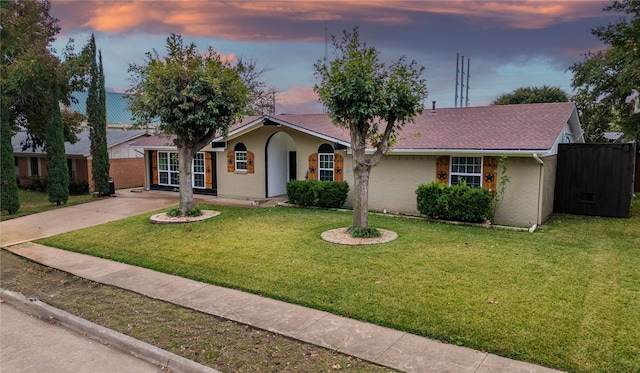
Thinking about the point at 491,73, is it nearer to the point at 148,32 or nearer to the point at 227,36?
the point at 227,36

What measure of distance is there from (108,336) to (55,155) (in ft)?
50.6

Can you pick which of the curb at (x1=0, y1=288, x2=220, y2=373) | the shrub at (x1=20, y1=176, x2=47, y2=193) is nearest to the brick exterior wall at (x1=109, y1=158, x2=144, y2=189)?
the shrub at (x1=20, y1=176, x2=47, y2=193)

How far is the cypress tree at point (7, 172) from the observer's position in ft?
52.0

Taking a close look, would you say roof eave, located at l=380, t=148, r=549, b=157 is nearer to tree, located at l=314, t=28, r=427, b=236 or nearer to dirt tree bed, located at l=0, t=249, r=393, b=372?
tree, located at l=314, t=28, r=427, b=236

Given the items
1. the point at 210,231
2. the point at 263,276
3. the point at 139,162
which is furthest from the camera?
the point at 139,162

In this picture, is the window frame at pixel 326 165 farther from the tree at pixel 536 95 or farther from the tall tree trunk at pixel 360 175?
the tree at pixel 536 95

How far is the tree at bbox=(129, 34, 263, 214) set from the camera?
40.5ft

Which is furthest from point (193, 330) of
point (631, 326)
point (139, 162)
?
point (139, 162)

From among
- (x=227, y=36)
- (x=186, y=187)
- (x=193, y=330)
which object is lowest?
(x=193, y=330)

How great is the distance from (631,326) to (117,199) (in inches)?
761

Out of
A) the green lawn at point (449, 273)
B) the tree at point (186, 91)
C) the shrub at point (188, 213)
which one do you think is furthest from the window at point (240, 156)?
the green lawn at point (449, 273)

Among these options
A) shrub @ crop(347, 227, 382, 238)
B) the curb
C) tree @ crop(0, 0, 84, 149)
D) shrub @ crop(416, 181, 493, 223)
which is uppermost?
tree @ crop(0, 0, 84, 149)

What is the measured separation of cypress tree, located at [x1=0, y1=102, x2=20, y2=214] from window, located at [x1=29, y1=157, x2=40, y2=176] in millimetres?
13079

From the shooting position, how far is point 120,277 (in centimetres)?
810
